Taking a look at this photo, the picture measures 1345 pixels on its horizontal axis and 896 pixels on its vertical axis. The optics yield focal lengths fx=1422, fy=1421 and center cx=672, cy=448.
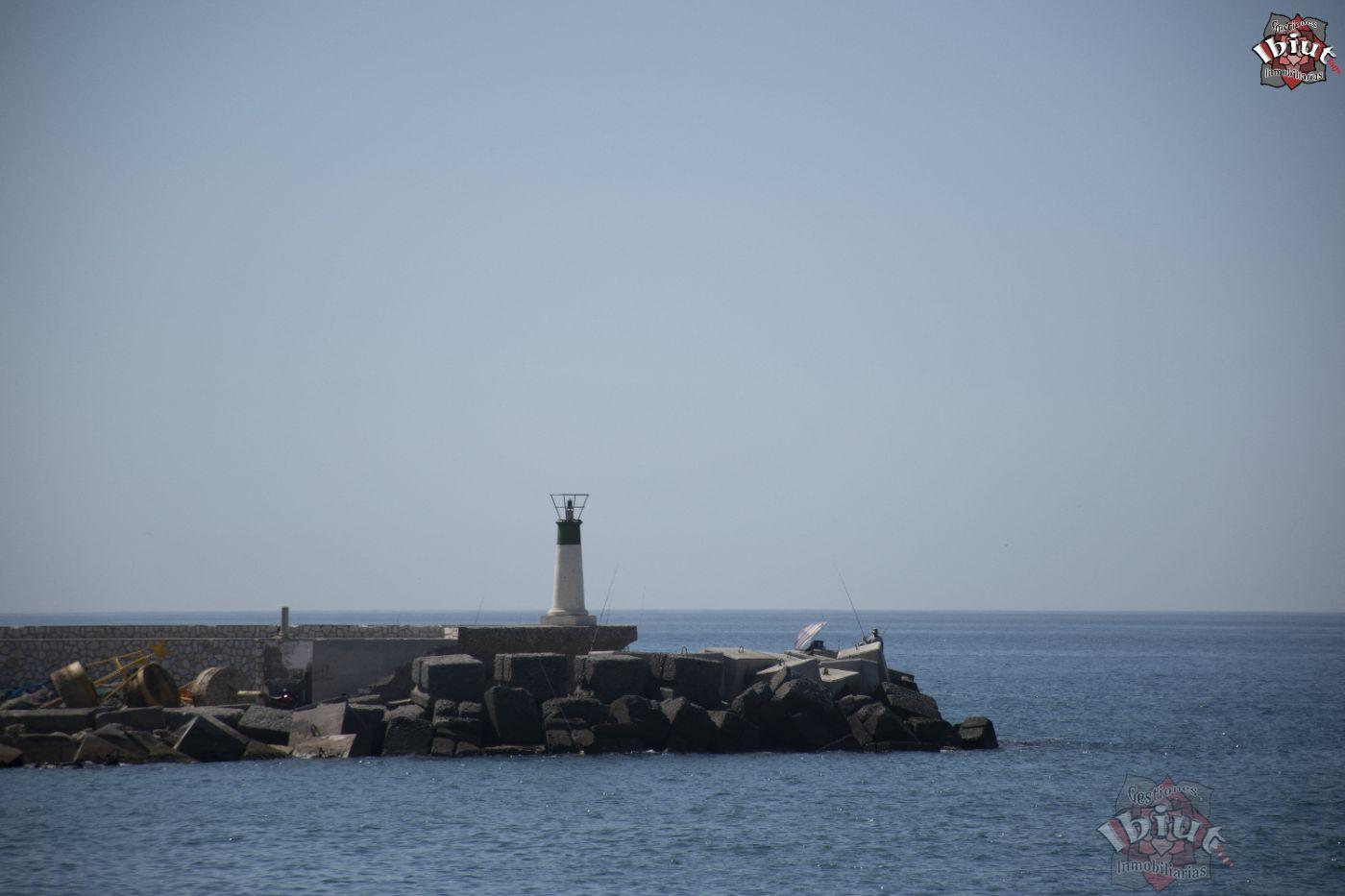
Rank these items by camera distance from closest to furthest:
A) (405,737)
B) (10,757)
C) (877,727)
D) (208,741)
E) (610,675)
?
1. (10,757)
2. (208,741)
3. (405,737)
4. (610,675)
5. (877,727)

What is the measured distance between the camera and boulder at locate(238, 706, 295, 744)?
25.0 meters

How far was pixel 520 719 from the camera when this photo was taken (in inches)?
983

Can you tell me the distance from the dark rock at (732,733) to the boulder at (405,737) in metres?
5.18

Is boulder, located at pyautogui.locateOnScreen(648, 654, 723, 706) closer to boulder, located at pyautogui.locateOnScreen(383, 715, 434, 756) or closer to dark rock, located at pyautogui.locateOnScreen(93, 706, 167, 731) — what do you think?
boulder, located at pyautogui.locateOnScreen(383, 715, 434, 756)

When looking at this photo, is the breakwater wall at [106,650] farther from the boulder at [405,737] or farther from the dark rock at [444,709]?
the boulder at [405,737]

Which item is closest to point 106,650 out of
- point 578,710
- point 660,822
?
point 578,710

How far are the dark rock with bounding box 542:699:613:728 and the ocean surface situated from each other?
2.48 feet

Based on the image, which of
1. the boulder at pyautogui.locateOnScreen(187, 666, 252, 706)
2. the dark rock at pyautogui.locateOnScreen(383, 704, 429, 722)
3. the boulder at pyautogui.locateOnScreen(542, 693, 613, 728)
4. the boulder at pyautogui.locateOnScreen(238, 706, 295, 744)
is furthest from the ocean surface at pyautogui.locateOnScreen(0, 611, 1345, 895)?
the boulder at pyautogui.locateOnScreen(187, 666, 252, 706)

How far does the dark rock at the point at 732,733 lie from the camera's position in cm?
2581

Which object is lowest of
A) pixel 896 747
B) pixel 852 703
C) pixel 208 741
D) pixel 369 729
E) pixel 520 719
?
pixel 896 747

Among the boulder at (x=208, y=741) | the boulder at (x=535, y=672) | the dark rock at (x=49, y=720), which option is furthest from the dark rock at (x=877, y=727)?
the dark rock at (x=49, y=720)

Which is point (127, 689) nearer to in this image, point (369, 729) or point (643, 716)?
point (369, 729)

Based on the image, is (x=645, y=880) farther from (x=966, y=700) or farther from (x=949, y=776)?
(x=966, y=700)

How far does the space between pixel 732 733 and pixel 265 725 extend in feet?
27.3
